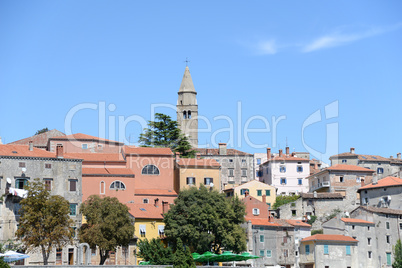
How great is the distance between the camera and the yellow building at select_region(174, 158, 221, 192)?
76.8 m

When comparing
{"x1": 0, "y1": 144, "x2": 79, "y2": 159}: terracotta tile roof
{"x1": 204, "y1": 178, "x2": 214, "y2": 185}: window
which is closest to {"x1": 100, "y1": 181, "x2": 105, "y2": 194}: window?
{"x1": 0, "y1": 144, "x2": 79, "y2": 159}: terracotta tile roof

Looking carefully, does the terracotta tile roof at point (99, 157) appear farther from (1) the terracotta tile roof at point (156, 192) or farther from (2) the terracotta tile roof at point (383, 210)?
(2) the terracotta tile roof at point (383, 210)

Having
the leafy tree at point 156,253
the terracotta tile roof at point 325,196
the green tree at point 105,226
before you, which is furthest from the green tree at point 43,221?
the terracotta tile roof at point 325,196

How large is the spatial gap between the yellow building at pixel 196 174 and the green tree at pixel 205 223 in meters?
14.2

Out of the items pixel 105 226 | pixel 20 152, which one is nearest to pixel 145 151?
pixel 20 152

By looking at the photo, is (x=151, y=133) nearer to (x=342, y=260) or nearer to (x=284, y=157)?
(x=284, y=157)

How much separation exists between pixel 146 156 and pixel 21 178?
57.1ft

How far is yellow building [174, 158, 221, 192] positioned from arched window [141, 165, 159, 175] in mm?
2716

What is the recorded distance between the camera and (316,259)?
68125mm

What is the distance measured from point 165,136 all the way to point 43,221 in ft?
132

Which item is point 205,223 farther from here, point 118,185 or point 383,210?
point 383,210

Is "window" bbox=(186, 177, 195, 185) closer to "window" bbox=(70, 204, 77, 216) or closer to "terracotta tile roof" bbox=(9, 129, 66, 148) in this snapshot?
"window" bbox=(70, 204, 77, 216)

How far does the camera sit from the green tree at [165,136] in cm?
9299

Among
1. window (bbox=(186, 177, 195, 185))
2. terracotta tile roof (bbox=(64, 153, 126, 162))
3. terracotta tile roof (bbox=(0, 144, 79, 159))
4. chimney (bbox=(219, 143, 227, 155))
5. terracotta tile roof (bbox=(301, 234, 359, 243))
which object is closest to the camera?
terracotta tile roof (bbox=(0, 144, 79, 159))
